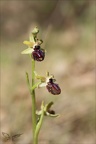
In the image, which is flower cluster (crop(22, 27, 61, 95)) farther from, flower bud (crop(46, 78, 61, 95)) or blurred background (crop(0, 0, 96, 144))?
blurred background (crop(0, 0, 96, 144))

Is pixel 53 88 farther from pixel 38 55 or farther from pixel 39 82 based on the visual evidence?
pixel 38 55

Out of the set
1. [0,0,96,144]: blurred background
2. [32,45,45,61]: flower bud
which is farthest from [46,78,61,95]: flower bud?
[0,0,96,144]: blurred background

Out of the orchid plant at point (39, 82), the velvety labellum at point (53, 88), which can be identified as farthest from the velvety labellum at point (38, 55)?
the velvety labellum at point (53, 88)

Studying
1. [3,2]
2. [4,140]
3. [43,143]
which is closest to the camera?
[4,140]

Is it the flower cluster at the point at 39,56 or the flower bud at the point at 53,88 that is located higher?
the flower cluster at the point at 39,56

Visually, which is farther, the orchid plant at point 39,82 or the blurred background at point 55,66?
the blurred background at point 55,66

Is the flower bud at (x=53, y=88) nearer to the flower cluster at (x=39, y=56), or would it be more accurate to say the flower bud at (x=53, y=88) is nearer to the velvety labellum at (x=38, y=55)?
the flower cluster at (x=39, y=56)

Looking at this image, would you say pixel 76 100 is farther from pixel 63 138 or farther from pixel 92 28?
pixel 92 28

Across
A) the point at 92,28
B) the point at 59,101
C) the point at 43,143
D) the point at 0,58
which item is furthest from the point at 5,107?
the point at 92,28
